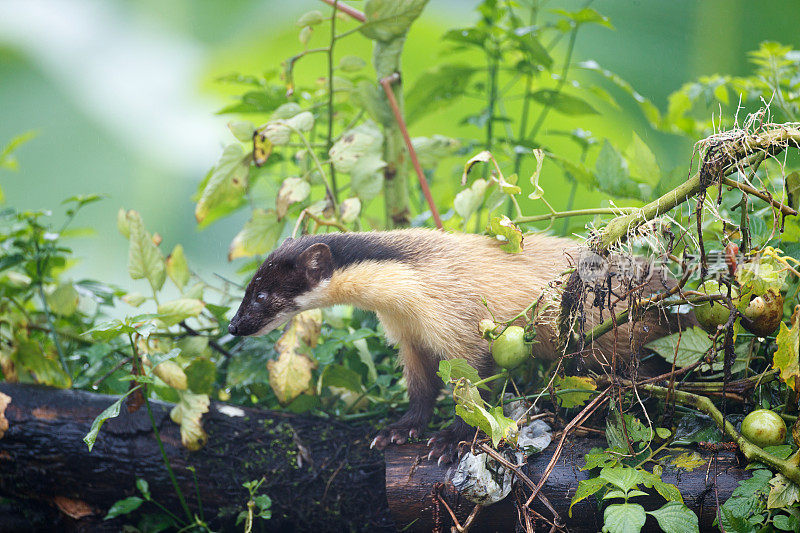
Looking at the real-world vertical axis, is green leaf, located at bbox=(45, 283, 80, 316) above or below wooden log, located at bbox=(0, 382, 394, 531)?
above

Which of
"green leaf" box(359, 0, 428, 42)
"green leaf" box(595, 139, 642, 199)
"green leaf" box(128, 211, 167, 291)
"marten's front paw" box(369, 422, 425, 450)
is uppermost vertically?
Result: "green leaf" box(359, 0, 428, 42)

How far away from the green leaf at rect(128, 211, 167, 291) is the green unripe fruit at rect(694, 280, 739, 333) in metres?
1.32

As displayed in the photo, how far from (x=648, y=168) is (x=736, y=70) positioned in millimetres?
1489

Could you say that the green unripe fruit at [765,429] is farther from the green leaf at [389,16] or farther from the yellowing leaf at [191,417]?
the green leaf at [389,16]

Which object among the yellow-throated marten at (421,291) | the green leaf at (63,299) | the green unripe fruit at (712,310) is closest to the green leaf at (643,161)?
the yellow-throated marten at (421,291)

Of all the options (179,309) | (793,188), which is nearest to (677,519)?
(793,188)

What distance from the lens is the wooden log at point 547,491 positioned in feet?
3.57

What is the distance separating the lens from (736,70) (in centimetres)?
263

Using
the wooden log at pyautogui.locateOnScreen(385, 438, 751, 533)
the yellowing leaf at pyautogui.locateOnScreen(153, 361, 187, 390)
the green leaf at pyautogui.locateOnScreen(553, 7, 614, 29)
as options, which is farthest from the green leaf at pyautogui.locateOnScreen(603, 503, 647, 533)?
the green leaf at pyautogui.locateOnScreen(553, 7, 614, 29)

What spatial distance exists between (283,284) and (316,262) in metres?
0.11

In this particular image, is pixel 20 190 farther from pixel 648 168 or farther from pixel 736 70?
pixel 736 70

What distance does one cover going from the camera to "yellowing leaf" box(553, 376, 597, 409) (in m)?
1.17

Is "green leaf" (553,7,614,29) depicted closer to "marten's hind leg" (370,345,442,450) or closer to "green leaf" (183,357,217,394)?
"marten's hind leg" (370,345,442,450)

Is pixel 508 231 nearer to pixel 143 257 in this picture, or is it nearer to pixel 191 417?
pixel 191 417
